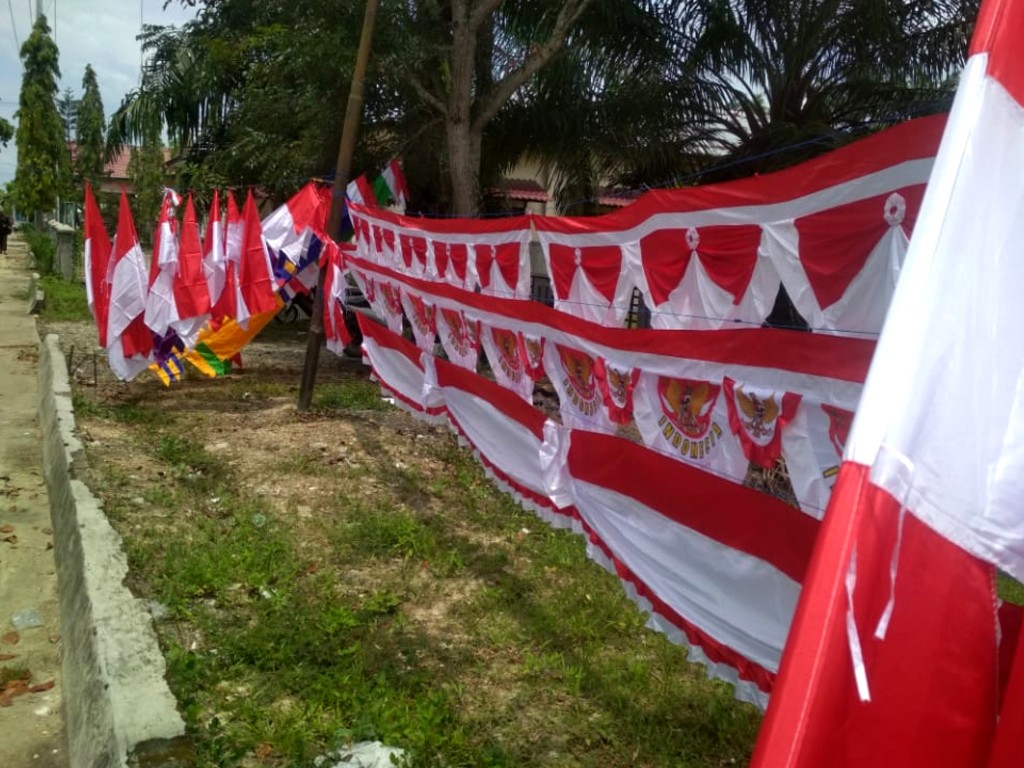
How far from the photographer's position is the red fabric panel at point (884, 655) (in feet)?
3.59

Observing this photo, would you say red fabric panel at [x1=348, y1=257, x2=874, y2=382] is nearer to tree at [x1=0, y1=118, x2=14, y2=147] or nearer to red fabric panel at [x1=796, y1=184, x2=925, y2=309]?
red fabric panel at [x1=796, y1=184, x2=925, y2=309]

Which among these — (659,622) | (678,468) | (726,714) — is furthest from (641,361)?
(726,714)

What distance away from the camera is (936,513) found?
1.15 m

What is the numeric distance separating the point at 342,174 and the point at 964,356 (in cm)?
674

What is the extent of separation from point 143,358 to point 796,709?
7.65 m

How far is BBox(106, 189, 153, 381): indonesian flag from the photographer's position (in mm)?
7512

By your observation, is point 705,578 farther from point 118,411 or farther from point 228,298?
point 118,411

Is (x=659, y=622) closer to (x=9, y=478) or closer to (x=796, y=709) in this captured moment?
(x=796, y=709)

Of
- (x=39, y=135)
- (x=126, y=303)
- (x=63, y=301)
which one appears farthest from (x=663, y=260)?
(x=39, y=135)

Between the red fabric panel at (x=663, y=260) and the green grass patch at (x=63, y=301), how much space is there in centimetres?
1106

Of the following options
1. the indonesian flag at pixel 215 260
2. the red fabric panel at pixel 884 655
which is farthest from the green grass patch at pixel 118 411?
the red fabric panel at pixel 884 655

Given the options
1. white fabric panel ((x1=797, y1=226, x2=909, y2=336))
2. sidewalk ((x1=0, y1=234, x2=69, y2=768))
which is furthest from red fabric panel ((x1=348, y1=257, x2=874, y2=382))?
sidewalk ((x1=0, y1=234, x2=69, y2=768))

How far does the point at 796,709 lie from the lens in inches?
42.9

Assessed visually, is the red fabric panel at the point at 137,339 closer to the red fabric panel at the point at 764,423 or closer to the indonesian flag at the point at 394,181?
the indonesian flag at the point at 394,181
